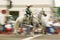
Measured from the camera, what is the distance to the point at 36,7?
1638 cm

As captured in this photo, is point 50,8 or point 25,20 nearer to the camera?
point 25,20

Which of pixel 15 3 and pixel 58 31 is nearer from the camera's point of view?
pixel 58 31

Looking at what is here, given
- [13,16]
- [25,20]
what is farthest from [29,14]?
[13,16]

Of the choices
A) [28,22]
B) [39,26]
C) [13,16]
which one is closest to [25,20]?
[28,22]

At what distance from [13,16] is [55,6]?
2506 mm

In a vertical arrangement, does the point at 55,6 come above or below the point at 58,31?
above

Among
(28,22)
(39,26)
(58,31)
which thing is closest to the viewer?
(28,22)

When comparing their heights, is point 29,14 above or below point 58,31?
above

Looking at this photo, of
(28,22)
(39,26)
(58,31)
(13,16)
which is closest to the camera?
(28,22)

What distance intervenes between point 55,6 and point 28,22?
213 inches

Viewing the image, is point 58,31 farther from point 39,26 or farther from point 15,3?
point 15,3

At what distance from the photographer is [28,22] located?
11.2 m

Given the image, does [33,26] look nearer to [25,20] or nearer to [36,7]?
[25,20]

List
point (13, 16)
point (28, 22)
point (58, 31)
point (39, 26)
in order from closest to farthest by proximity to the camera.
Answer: point (28, 22) → point (39, 26) → point (58, 31) → point (13, 16)
